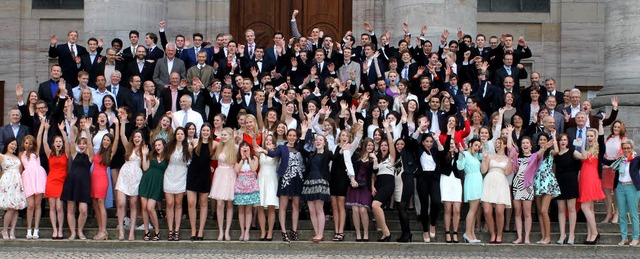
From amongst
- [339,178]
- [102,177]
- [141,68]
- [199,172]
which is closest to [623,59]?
[339,178]

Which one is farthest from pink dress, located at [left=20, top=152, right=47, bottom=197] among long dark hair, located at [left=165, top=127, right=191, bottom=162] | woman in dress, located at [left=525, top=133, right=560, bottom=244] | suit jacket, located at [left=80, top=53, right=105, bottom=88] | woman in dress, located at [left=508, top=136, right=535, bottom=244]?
woman in dress, located at [left=525, top=133, right=560, bottom=244]

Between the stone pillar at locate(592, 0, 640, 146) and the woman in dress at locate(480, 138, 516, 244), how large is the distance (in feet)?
16.2

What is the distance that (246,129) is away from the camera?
55.2 ft

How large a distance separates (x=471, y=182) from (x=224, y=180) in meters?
3.92

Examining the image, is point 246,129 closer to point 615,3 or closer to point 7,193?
point 7,193

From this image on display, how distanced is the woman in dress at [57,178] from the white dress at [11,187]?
16.4 inches

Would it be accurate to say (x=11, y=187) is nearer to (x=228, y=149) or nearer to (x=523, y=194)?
(x=228, y=149)

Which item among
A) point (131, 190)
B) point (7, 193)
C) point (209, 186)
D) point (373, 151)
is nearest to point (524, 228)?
point (373, 151)

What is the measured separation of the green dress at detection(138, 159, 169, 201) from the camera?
16.2m

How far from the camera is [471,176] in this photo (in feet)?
53.9

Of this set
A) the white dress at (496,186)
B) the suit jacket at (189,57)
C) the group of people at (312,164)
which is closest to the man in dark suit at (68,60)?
the group of people at (312,164)

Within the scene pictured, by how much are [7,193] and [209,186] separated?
125 inches

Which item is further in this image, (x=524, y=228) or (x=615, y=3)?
(x=615, y=3)

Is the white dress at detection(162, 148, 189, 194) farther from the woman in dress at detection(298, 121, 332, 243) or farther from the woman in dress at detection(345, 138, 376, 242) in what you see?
the woman in dress at detection(345, 138, 376, 242)
